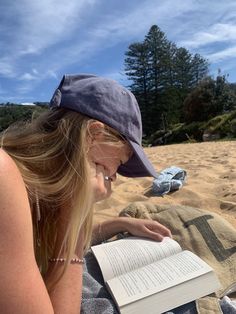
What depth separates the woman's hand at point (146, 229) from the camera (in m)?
1.84

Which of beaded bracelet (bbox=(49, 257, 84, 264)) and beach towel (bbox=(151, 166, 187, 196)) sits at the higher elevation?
beaded bracelet (bbox=(49, 257, 84, 264))

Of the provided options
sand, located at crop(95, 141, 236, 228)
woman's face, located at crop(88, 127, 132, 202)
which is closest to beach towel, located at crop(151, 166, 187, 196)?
sand, located at crop(95, 141, 236, 228)

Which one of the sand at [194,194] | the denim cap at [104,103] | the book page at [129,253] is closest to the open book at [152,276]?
the book page at [129,253]

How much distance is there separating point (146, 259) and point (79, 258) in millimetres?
347

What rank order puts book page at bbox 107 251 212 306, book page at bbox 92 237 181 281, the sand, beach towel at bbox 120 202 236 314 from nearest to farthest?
book page at bbox 107 251 212 306, book page at bbox 92 237 181 281, beach towel at bbox 120 202 236 314, the sand

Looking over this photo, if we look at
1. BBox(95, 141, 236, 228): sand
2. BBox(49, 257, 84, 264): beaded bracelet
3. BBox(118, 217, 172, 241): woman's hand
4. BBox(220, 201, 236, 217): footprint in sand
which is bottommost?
BBox(220, 201, 236, 217): footprint in sand

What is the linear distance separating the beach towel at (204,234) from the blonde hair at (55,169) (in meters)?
0.64

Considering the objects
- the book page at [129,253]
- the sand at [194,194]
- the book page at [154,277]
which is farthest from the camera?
the sand at [194,194]

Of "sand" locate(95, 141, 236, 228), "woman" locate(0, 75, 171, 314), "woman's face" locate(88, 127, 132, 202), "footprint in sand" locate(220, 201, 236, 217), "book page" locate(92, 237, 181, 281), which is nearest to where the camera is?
"woman" locate(0, 75, 171, 314)

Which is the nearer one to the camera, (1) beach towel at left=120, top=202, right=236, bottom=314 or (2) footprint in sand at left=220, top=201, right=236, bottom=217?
(1) beach towel at left=120, top=202, right=236, bottom=314

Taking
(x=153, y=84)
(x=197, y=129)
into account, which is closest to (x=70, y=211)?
(x=197, y=129)

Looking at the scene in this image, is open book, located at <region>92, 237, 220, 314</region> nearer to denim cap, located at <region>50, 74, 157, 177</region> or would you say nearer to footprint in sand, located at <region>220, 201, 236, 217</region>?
denim cap, located at <region>50, 74, 157, 177</region>

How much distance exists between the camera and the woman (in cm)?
121

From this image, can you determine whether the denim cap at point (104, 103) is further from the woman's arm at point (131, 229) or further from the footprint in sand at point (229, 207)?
the footprint in sand at point (229, 207)
